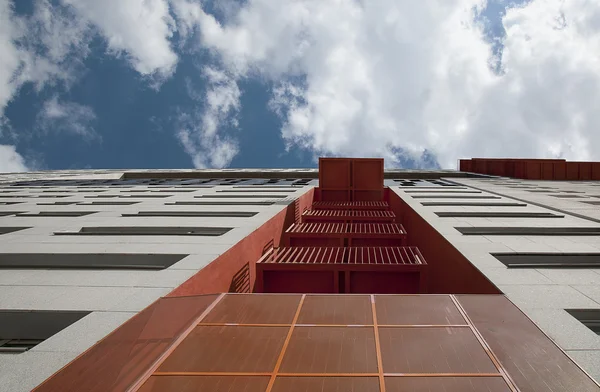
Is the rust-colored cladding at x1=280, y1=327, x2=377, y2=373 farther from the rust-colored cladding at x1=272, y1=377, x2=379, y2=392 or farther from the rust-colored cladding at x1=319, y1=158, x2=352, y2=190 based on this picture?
the rust-colored cladding at x1=319, y1=158, x2=352, y2=190

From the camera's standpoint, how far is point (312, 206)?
27.2 m

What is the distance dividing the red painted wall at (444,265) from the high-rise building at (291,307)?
0.21ft

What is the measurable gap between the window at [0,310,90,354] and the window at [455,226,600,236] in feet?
41.7

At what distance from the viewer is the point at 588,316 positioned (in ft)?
21.9

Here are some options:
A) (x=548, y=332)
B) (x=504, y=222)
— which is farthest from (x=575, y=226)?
(x=548, y=332)

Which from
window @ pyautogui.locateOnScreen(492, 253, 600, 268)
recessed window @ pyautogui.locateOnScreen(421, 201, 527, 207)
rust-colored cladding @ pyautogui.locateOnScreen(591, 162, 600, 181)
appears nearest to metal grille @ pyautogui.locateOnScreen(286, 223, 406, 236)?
recessed window @ pyautogui.locateOnScreen(421, 201, 527, 207)

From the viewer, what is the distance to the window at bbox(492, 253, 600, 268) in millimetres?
9688

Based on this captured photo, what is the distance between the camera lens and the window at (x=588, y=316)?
21.9 ft

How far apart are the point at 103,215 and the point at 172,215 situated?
12.4 ft

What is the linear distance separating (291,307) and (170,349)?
2.39 metres

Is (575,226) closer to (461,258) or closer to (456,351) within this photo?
(461,258)

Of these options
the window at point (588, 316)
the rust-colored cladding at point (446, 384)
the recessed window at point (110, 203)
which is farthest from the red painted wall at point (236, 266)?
the recessed window at point (110, 203)

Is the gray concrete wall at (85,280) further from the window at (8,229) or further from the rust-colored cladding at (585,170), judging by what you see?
the rust-colored cladding at (585,170)

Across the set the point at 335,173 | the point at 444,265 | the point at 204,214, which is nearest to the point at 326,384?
the point at 444,265
